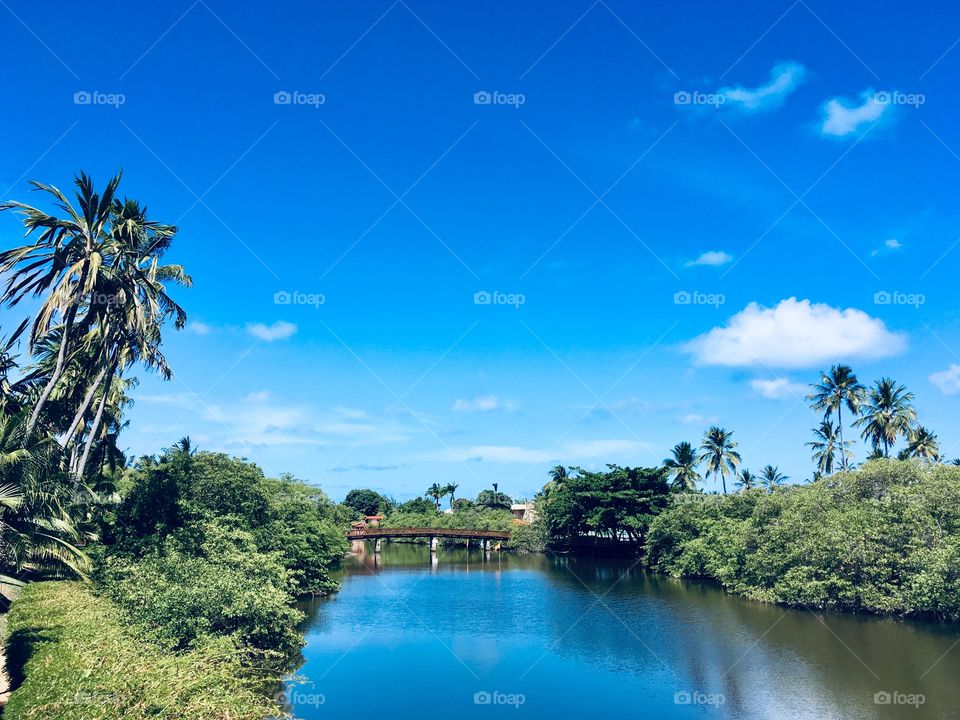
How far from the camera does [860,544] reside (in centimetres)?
3516

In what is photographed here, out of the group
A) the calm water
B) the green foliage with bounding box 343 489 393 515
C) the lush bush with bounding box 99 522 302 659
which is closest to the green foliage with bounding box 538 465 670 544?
the calm water

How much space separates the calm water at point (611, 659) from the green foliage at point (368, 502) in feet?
333

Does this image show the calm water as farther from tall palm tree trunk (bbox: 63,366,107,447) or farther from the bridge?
the bridge

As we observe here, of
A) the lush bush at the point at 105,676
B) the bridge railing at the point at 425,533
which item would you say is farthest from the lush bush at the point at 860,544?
the bridge railing at the point at 425,533

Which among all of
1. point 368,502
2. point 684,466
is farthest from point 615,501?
point 368,502

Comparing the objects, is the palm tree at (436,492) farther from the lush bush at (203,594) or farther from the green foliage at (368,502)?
the lush bush at (203,594)

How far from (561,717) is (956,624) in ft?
73.3

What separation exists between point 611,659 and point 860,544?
16200 millimetres

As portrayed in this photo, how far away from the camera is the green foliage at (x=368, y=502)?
145 meters

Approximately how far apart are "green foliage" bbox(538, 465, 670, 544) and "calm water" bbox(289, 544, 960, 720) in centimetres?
2206

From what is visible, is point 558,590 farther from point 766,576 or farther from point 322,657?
point 322,657

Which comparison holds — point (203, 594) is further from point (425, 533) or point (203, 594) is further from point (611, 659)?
point (425, 533)

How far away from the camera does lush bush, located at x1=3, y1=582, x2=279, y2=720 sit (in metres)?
12.5

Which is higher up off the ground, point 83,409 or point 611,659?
point 83,409
